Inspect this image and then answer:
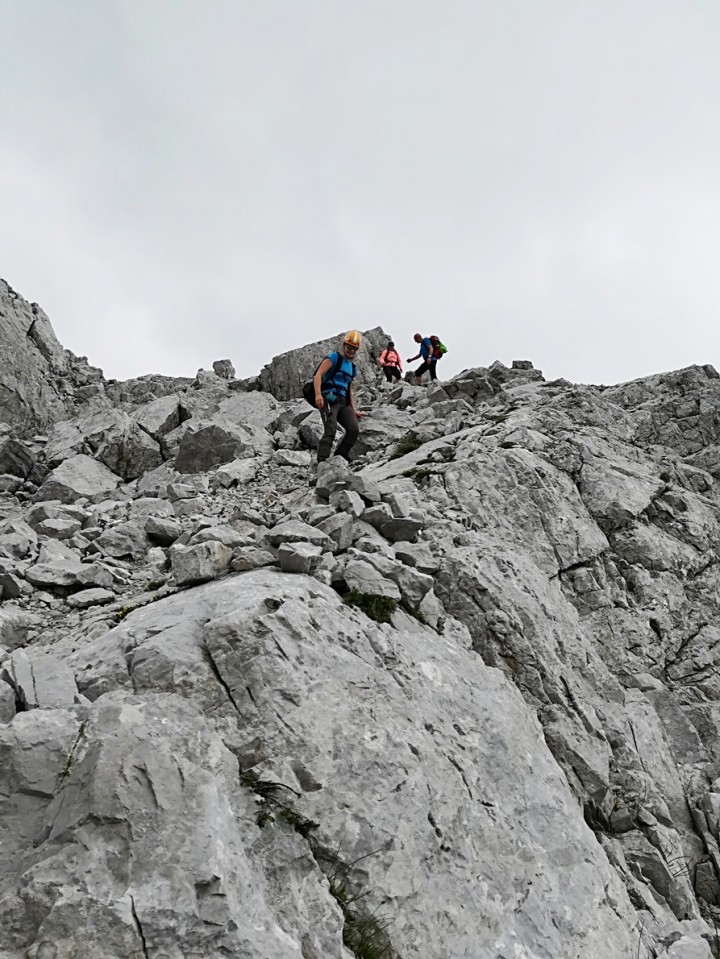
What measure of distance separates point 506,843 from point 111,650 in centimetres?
472

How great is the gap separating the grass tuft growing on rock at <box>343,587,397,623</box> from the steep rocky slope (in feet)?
0.12

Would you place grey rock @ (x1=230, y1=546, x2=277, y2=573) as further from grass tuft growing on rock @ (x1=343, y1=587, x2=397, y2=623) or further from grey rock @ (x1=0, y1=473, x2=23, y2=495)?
grey rock @ (x1=0, y1=473, x2=23, y2=495)

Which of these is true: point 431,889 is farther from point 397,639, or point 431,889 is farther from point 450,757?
point 397,639

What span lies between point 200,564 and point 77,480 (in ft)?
33.8

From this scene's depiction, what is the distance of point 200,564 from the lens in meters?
8.62

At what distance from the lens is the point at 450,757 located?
7.30 meters

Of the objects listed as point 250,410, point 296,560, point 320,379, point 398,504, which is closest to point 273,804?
point 296,560

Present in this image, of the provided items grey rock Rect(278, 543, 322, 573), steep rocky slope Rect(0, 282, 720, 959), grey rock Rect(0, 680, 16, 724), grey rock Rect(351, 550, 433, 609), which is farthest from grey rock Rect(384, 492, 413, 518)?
grey rock Rect(0, 680, 16, 724)

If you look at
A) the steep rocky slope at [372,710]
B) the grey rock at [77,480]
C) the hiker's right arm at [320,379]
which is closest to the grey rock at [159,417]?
the grey rock at [77,480]

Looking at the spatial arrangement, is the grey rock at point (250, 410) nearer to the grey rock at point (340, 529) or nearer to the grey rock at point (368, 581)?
the grey rock at point (340, 529)

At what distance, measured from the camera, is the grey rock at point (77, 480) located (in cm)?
1656

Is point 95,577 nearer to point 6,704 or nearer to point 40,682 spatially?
point 40,682

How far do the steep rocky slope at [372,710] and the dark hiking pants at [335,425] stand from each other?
1.09 metres

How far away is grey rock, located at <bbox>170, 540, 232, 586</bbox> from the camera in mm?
8610
